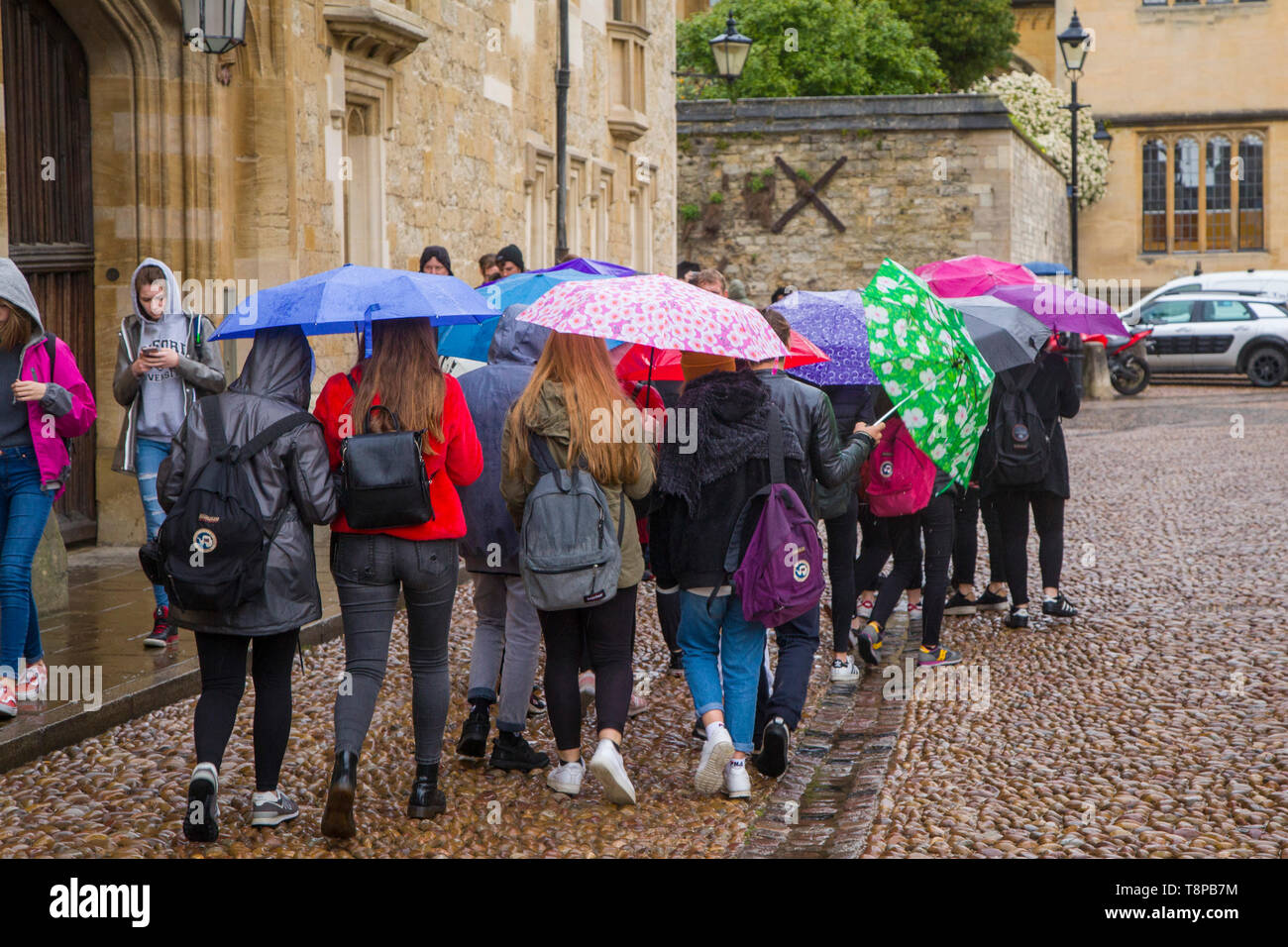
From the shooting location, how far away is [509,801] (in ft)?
17.3

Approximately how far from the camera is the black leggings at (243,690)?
473 cm

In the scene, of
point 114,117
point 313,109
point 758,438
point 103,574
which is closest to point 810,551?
point 758,438

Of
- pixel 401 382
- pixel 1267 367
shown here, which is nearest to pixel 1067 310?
pixel 401 382

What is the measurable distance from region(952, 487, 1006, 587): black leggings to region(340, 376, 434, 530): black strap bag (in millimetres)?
4435

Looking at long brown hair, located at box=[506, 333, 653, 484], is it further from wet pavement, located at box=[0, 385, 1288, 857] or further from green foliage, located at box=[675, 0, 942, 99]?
green foliage, located at box=[675, 0, 942, 99]

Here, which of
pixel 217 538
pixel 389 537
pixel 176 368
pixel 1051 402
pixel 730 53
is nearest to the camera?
pixel 217 538

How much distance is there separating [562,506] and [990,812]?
1.68m

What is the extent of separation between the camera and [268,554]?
15.2 feet

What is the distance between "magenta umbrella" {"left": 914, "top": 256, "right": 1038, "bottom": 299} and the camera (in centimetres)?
839

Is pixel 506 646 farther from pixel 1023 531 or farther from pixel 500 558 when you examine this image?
pixel 1023 531

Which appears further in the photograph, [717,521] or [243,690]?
[717,521]

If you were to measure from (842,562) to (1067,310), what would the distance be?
5.93 feet

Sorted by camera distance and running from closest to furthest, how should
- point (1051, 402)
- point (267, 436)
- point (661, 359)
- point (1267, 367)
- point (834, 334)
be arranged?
1. point (267, 436)
2. point (661, 359)
3. point (834, 334)
4. point (1051, 402)
5. point (1267, 367)

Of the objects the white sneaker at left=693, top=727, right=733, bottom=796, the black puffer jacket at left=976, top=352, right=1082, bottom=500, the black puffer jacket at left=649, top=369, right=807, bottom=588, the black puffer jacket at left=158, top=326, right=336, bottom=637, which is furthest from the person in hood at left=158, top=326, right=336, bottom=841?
the black puffer jacket at left=976, top=352, right=1082, bottom=500
